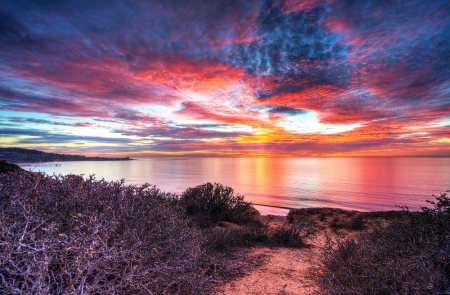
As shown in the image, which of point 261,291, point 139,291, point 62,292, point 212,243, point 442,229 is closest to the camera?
point 62,292

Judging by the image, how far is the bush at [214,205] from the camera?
10852 millimetres

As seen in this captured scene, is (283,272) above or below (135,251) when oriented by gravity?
below

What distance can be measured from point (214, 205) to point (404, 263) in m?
8.40

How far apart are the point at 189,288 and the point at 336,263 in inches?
135

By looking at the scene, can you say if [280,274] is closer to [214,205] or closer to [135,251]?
[135,251]

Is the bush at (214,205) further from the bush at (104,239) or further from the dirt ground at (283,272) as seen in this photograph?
the bush at (104,239)

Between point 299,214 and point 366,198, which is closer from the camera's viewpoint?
point 299,214

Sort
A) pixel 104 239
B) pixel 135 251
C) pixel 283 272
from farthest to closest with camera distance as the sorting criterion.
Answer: pixel 283 272 → pixel 135 251 → pixel 104 239

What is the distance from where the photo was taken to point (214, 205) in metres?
11.1

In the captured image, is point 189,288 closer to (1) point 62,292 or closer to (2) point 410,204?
(1) point 62,292

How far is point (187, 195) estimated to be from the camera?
11.5 metres

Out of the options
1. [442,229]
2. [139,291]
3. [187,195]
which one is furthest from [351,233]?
[139,291]

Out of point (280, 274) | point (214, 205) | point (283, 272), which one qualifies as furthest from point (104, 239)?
point (214, 205)

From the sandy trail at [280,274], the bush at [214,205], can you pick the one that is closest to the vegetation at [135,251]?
the sandy trail at [280,274]
